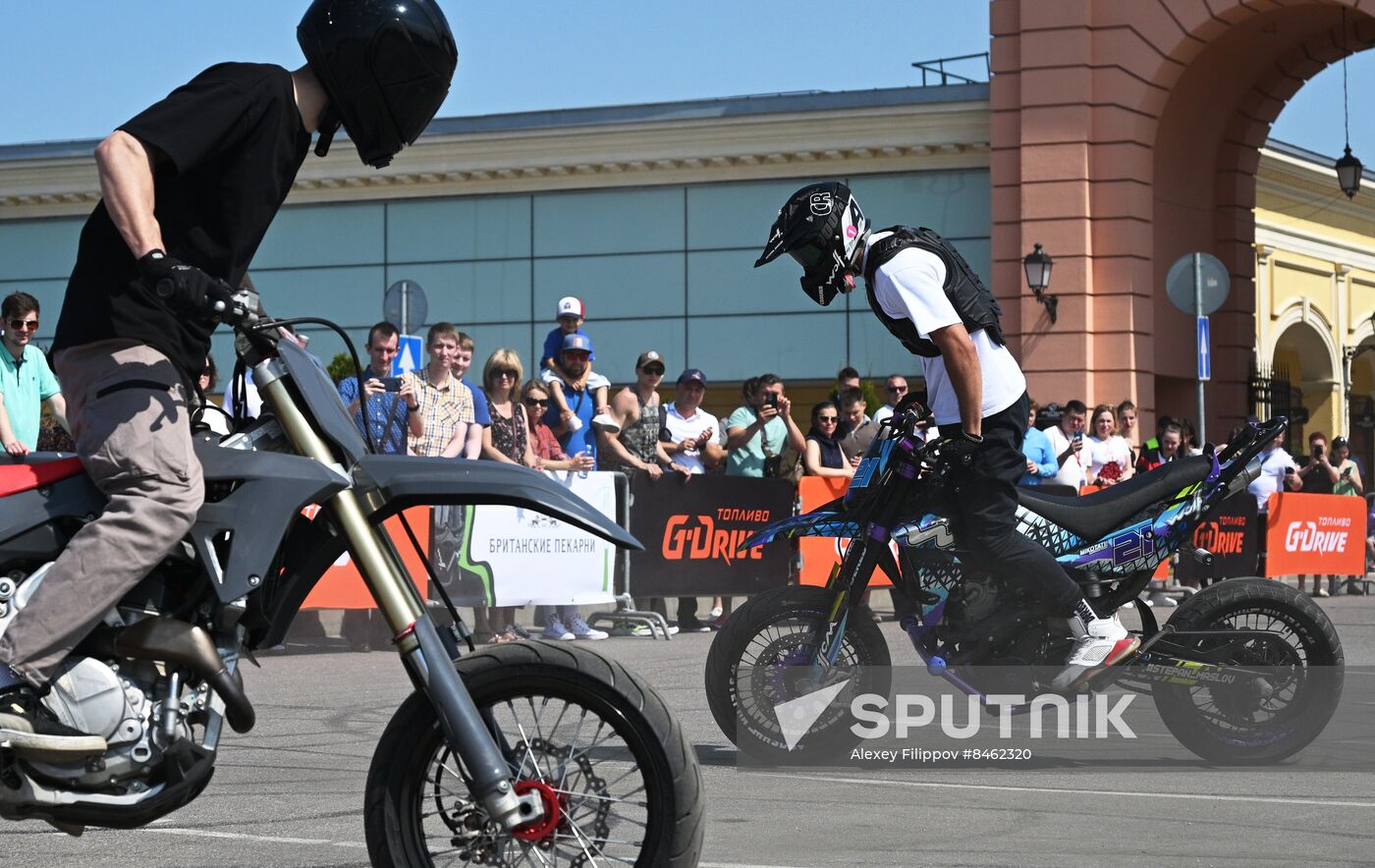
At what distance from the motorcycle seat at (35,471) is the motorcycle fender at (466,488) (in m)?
0.56

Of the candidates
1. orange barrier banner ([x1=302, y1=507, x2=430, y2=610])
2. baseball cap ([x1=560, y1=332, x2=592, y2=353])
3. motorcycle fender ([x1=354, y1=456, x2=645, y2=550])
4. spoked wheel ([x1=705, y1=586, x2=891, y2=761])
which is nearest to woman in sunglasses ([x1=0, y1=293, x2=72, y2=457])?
orange barrier banner ([x1=302, y1=507, x2=430, y2=610])

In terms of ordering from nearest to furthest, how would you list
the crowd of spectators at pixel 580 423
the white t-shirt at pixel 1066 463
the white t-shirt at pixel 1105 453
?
the crowd of spectators at pixel 580 423, the white t-shirt at pixel 1066 463, the white t-shirt at pixel 1105 453

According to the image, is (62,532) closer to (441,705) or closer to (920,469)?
(441,705)

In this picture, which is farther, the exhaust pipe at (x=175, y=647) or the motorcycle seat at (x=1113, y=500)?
the motorcycle seat at (x=1113, y=500)

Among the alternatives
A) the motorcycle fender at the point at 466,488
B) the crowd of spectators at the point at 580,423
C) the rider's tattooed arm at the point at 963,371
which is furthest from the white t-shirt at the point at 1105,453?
the motorcycle fender at the point at 466,488

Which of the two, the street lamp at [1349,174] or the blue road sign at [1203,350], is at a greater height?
the street lamp at [1349,174]

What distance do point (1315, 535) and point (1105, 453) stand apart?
327 centimetres

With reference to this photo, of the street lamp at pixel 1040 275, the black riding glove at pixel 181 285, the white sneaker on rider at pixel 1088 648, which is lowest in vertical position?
the white sneaker on rider at pixel 1088 648

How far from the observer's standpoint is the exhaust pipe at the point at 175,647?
3871 mm

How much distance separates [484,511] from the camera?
12266mm

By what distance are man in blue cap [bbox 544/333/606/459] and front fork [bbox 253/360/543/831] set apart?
31.4ft

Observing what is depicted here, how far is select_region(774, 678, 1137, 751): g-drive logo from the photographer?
671cm

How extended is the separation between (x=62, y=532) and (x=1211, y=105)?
85.4 ft

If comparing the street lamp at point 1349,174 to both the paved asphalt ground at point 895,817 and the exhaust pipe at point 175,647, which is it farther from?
the exhaust pipe at point 175,647
